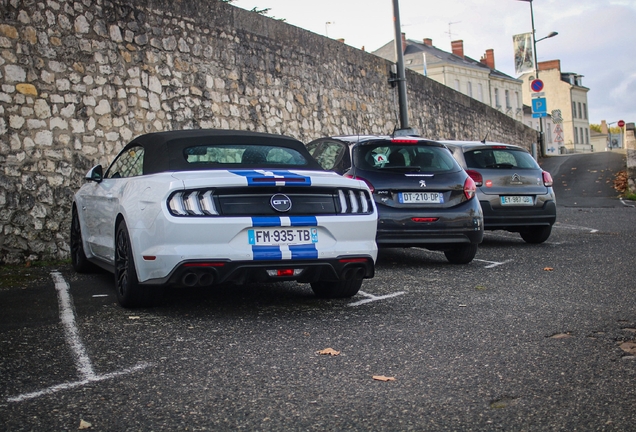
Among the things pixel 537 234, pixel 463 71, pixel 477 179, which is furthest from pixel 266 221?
pixel 463 71

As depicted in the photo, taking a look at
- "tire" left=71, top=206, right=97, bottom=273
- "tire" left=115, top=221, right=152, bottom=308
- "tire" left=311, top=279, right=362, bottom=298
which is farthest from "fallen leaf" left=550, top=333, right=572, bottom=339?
"tire" left=71, top=206, right=97, bottom=273

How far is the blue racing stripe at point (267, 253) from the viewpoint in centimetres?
590

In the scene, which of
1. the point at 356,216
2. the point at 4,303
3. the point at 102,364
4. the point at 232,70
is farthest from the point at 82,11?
the point at 102,364

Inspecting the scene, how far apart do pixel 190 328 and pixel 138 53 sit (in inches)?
288

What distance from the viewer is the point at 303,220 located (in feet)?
19.9

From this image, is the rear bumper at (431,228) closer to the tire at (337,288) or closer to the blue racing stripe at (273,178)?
the tire at (337,288)

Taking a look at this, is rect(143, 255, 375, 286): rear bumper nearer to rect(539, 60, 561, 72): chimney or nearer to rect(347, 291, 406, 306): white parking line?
rect(347, 291, 406, 306): white parking line

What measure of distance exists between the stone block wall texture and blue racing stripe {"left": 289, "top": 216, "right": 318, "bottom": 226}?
513 centimetres

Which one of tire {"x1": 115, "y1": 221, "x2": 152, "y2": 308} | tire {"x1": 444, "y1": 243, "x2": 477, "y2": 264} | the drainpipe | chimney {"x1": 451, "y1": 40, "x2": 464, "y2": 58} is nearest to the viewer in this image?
tire {"x1": 115, "y1": 221, "x2": 152, "y2": 308}

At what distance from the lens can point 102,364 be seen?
4.66 metres

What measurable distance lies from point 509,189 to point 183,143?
5.91m

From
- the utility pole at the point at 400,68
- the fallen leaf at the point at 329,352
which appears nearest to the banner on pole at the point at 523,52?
the utility pole at the point at 400,68

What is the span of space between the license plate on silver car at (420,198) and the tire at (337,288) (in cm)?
209

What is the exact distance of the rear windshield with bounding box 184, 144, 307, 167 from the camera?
21.8 ft
